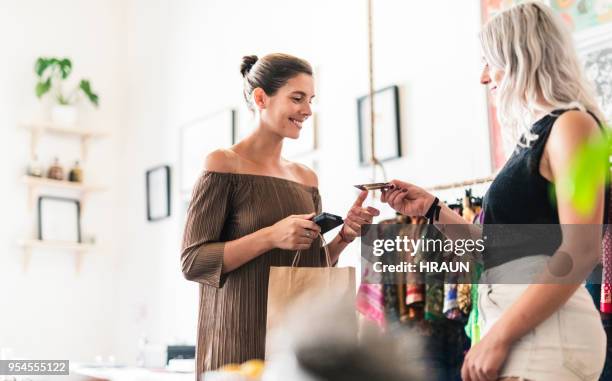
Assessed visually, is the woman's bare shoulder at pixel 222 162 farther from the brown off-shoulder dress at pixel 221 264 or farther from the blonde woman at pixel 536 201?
the blonde woman at pixel 536 201

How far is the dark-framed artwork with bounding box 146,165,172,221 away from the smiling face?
294 cm

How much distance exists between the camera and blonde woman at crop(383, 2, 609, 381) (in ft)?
3.79

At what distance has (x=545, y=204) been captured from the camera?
120 cm

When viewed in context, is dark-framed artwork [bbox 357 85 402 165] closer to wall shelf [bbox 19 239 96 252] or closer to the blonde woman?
the blonde woman

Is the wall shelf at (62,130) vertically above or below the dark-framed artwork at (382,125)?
above

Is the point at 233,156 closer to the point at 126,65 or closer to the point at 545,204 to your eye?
the point at 545,204

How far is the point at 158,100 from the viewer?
4.98 meters

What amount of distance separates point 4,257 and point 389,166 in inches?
102

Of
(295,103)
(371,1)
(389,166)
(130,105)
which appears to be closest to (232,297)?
(295,103)

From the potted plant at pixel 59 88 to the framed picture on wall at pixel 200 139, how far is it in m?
0.72

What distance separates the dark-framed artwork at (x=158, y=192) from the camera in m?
4.69

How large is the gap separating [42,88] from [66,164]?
516 millimetres

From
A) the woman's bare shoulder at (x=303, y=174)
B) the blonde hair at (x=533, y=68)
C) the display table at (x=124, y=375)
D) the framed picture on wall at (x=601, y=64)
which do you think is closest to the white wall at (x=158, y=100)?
the framed picture on wall at (x=601, y=64)

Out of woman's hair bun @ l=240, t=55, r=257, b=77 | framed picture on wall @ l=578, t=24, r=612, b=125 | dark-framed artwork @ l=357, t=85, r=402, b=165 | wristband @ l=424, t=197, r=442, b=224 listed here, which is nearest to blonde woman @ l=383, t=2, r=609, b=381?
wristband @ l=424, t=197, r=442, b=224
